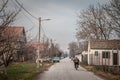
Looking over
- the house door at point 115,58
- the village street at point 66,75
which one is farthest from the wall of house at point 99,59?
the village street at point 66,75

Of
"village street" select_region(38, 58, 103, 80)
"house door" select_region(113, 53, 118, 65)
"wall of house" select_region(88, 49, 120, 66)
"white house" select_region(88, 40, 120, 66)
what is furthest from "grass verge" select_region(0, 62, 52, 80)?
"house door" select_region(113, 53, 118, 65)

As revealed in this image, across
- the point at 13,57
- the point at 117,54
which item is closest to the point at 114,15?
the point at 13,57

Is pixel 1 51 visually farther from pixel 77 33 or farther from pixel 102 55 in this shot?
pixel 77 33

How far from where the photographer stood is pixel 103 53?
6425cm

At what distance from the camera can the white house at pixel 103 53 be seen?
206 feet

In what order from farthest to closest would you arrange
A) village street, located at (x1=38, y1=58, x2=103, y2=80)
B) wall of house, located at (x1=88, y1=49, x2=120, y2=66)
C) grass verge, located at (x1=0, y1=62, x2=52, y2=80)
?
wall of house, located at (x1=88, y1=49, x2=120, y2=66) → village street, located at (x1=38, y1=58, x2=103, y2=80) → grass verge, located at (x1=0, y1=62, x2=52, y2=80)

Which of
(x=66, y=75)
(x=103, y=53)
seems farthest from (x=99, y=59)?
(x=66, y=75)

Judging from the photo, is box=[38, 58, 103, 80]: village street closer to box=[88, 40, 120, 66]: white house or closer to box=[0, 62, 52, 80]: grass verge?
box=[0, 62, 52, 80]: grass verge

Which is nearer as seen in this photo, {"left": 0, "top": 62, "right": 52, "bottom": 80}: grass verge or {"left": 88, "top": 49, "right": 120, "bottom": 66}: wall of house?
{"left": 0, "top": 62, "right": 52, "bottom": 80}: grass verge

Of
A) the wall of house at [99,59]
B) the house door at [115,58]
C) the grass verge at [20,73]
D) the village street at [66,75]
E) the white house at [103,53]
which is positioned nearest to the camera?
the grass verge at [20,73]

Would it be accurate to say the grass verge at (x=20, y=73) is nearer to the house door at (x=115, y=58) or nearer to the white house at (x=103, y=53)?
the white house at (x=103, y=53)

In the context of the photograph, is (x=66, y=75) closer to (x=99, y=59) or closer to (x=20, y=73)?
(x=20, y=73)

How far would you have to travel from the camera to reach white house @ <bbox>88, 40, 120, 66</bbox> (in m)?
62.7

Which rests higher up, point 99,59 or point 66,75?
point 99,59
